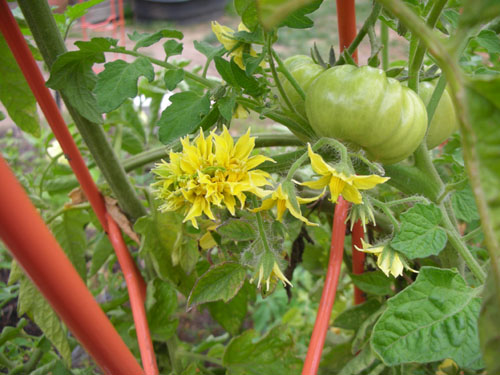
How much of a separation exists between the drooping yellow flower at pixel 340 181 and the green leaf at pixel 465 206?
0.75 feet

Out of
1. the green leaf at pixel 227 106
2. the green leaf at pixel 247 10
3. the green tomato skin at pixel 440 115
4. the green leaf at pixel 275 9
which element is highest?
the green leaf at pixel 275 9

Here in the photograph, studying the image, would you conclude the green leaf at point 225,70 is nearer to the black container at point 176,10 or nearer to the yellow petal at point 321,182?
the yellow petal at point 321,182

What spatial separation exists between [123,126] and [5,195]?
677mm

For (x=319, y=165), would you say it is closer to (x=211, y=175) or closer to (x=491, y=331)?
(x=211, y=175)

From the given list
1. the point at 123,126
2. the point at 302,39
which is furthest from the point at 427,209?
the point at 302,39

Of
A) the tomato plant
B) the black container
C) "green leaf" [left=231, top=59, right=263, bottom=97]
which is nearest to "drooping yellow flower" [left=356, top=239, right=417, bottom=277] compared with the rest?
the tomato plant

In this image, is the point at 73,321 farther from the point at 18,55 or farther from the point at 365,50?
the point at 365,50

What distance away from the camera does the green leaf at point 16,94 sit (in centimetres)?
62

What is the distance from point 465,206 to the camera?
573 mm

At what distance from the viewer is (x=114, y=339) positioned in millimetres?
346

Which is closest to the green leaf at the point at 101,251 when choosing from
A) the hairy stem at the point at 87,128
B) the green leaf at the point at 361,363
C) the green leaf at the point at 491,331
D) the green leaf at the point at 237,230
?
the hairy stem at the point at 87,128

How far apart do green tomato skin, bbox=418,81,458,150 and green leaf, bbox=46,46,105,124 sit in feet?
1.34

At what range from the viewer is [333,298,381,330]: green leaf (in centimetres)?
65

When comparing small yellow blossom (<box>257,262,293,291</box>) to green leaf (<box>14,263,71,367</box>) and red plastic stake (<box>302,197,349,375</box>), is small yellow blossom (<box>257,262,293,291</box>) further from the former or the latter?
green leaf (<box>14,263,71,367</box>)
